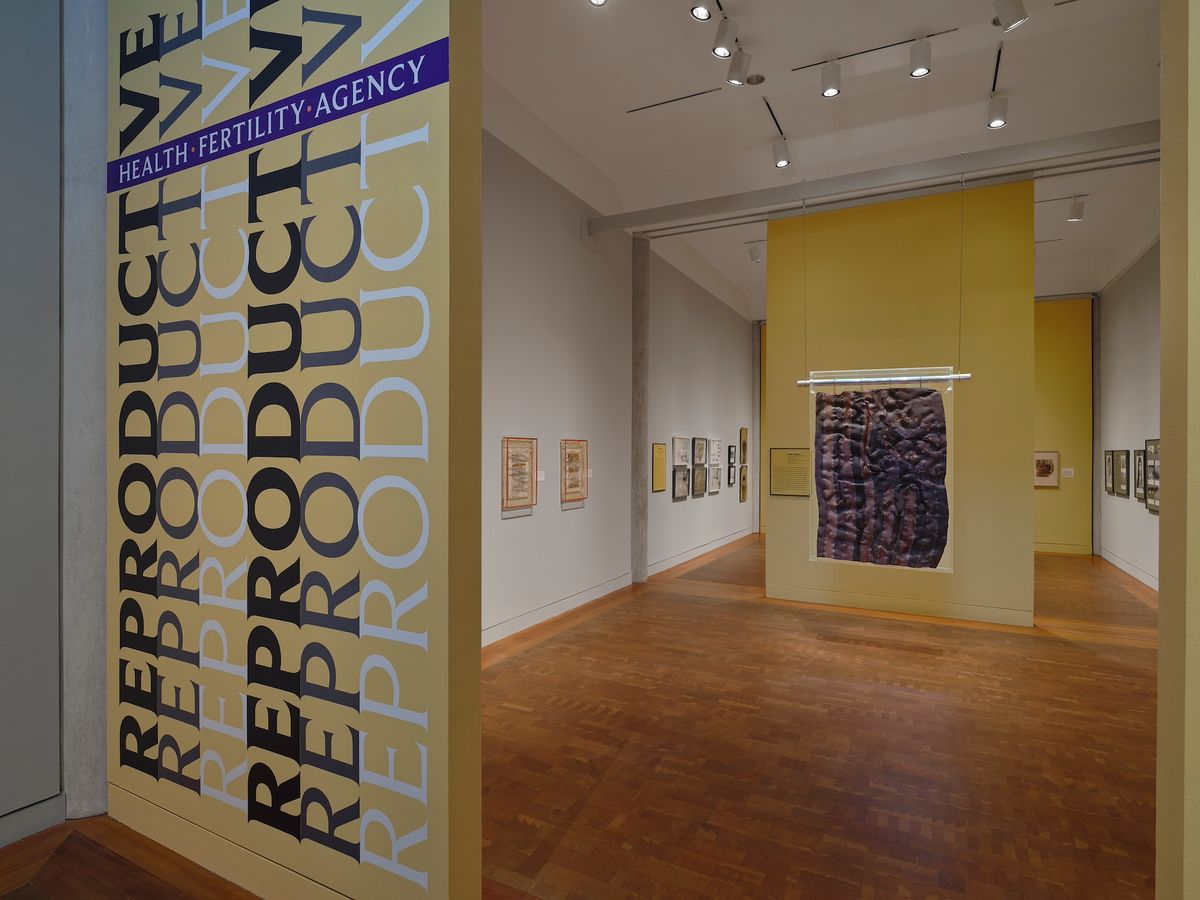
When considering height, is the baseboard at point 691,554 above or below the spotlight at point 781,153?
below

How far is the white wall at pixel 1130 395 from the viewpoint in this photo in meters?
9.35

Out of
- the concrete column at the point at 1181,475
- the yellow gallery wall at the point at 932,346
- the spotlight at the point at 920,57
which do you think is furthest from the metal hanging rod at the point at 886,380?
the concrete column at the point at 1181,475

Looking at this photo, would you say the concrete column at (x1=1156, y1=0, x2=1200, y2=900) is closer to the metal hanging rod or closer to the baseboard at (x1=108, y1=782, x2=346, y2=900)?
the baseboard at (x1=108, y1=782, x2=346, y2=900)

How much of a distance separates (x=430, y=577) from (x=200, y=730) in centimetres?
155

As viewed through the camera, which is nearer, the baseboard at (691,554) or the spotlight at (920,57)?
the spotlight at (920,57)

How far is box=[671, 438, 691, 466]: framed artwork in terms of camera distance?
1098 cm

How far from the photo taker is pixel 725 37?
16.9 ft

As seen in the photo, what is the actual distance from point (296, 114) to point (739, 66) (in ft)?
13.6

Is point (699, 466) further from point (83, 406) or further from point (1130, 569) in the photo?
point (83, 406)

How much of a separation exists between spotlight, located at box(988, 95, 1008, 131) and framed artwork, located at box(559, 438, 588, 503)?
17.7 feet

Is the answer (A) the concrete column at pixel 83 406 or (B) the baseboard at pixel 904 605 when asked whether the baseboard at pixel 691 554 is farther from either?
(A) the concrete column at pixel 83 406

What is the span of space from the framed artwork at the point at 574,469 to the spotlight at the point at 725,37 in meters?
4.22
